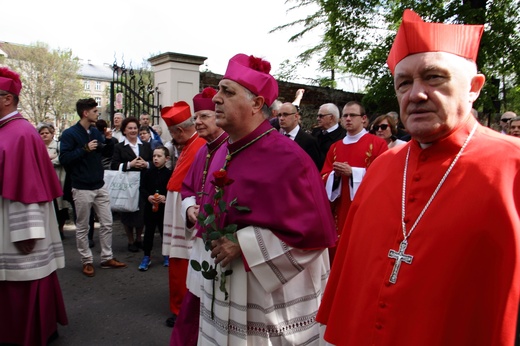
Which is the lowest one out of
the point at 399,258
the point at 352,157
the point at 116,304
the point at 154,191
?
the point at 116,304

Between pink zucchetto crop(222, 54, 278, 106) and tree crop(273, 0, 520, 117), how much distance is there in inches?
350

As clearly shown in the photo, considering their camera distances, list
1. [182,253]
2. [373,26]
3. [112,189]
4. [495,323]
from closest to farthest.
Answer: [495,323]
[182,253]
[112,189]
[373,26]

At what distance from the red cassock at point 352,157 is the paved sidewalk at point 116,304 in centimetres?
230

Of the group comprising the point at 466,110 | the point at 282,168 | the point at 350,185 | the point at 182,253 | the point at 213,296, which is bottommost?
the point at 182,253

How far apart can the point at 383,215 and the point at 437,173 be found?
267 mm

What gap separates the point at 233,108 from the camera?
2795 millimetres

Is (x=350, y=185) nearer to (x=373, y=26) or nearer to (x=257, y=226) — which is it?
(x=257, y=226)

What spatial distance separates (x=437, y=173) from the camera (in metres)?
1.60

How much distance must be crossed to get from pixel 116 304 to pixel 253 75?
355 cm

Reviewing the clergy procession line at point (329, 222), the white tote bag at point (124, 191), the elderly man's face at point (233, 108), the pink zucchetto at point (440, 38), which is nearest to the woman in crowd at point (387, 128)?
the clergy procession line at point (329, 222)

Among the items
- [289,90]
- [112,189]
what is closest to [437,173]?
[112,189]

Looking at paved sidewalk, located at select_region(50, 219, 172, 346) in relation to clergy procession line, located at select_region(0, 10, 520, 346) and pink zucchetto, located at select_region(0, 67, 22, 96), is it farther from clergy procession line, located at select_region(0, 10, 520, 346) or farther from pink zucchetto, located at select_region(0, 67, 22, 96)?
pink zucchetto, located at select_region(0, 67, 22, 96)

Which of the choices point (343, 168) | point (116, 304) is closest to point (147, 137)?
point (116, 304)

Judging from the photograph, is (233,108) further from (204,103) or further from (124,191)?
(124,191)
